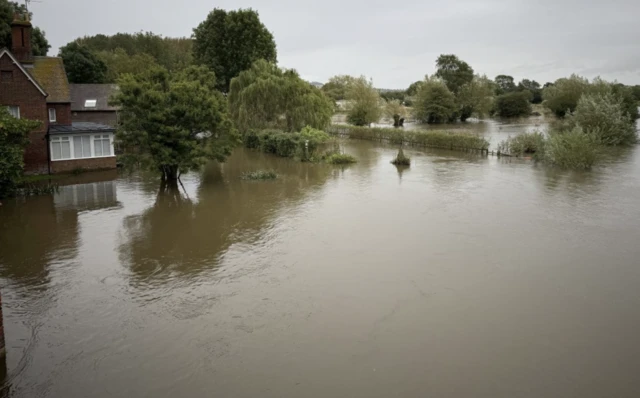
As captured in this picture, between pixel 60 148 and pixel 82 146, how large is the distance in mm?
1215

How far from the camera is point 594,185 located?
81.2ft

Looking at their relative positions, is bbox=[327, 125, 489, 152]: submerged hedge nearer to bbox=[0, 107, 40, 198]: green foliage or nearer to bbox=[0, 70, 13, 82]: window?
bbox=[0, 107, 40, 198]: green foliage

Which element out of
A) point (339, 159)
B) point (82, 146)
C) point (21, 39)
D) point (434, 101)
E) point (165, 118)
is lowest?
point (339, 159)

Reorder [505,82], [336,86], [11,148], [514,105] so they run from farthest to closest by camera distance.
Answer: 1. [505,82]
2. [336,86]
3. [514,105]
4. [11,148]

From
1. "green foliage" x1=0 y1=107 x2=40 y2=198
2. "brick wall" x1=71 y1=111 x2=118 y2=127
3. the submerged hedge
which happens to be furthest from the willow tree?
"green foliage" x1=0 y1=107 x2=40 y2=198

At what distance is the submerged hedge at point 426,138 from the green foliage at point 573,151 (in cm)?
709

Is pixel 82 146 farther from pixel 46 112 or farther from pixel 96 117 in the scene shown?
pixel 96 117

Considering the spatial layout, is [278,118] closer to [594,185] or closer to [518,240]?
[594,185]

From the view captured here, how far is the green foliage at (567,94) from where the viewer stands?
66812 millimetres

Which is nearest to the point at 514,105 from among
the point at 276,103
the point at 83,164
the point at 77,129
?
the point at 276,103

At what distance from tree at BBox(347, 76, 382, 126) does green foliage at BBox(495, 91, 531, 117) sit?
38642 millimetres

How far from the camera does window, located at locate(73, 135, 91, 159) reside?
1088 inches

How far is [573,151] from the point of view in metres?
28.9

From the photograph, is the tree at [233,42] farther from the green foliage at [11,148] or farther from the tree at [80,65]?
the green foliage at [11,148]
